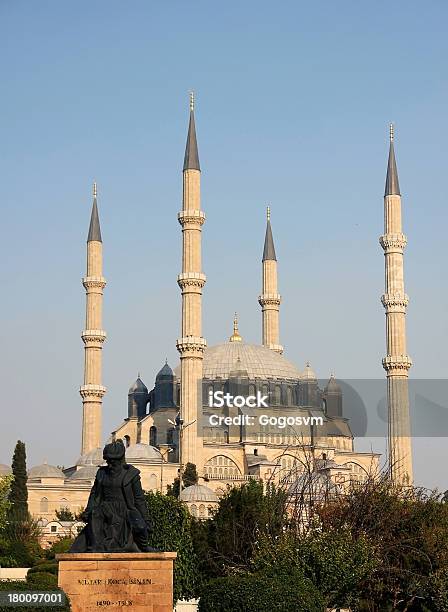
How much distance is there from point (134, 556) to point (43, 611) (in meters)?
1.43

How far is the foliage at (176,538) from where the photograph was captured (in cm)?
2895

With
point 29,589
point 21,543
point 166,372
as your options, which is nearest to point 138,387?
point 166,372

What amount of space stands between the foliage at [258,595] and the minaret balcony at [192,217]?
3890 centimetres

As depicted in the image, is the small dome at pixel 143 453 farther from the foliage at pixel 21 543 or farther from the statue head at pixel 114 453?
the statue head at pixel 114 453

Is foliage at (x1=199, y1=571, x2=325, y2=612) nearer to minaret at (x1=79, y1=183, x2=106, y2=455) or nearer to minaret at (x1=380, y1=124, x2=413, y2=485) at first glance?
minaret at (x1=380, y1=124, x2=413, y2=485)

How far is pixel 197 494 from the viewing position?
56.8m

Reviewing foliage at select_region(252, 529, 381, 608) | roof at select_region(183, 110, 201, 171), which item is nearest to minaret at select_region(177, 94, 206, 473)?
roof at select_region(183, 110, 201, 171)

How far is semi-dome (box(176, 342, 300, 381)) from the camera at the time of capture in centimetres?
7419

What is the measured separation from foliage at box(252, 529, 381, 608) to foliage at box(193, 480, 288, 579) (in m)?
4.64

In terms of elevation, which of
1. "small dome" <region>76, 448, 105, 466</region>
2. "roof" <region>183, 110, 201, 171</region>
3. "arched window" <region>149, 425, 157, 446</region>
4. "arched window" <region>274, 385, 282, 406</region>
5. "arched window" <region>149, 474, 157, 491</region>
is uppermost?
"roof" <region>183, 110, 201, 171</region>

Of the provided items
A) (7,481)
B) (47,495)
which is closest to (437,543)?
(7,481)

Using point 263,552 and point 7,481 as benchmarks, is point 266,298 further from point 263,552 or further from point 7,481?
point 263,552

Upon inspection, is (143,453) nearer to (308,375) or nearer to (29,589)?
(308,375)

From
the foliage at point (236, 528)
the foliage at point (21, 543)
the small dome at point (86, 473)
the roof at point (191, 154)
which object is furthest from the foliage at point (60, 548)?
the roof at point (191, 154)
